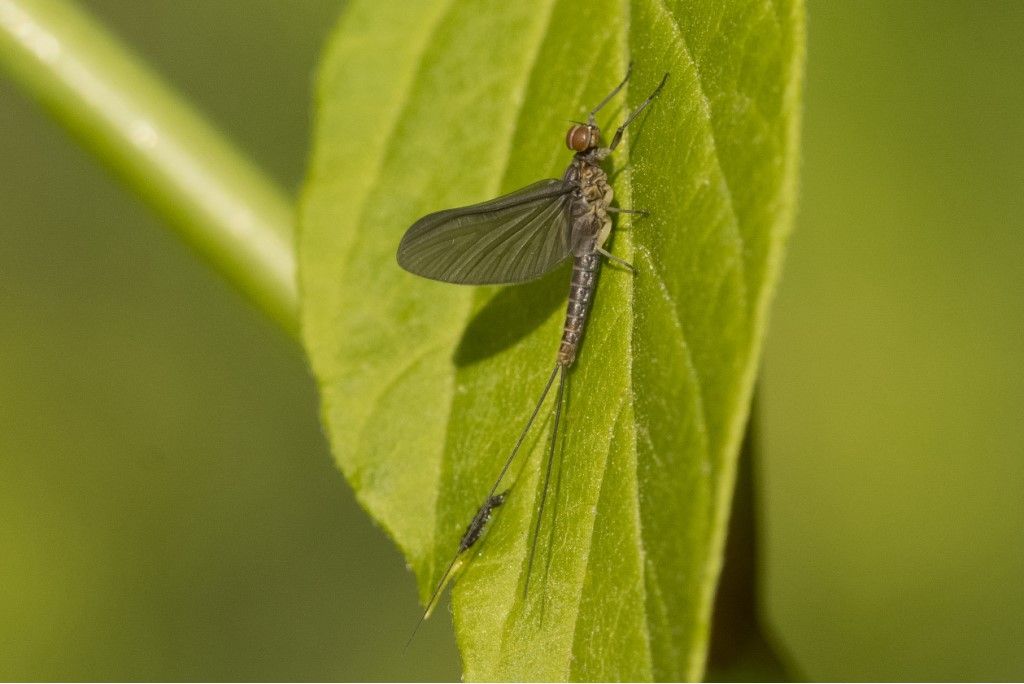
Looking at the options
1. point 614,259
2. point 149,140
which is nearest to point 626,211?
point 614,259

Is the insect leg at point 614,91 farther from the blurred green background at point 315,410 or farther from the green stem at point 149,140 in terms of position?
the blurred green background at point 315,410

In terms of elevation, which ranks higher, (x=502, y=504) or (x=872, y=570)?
(x=502, y=504)

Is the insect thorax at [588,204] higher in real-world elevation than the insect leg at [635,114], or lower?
lower

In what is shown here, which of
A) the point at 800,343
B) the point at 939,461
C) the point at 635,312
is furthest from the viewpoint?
the point at 800,343

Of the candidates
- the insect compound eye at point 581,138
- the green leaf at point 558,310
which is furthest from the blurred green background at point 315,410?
the insect compound eye at point 581,138

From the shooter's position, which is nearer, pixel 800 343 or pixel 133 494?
pixel 800 343

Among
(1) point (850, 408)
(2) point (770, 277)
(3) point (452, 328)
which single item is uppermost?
(3) point (452, 328)

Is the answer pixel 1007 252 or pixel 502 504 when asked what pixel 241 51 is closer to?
pixel 1007 252

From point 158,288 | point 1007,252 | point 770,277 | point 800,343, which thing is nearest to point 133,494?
point 158,288

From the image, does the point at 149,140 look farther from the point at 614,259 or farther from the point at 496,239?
the point at 614,259
